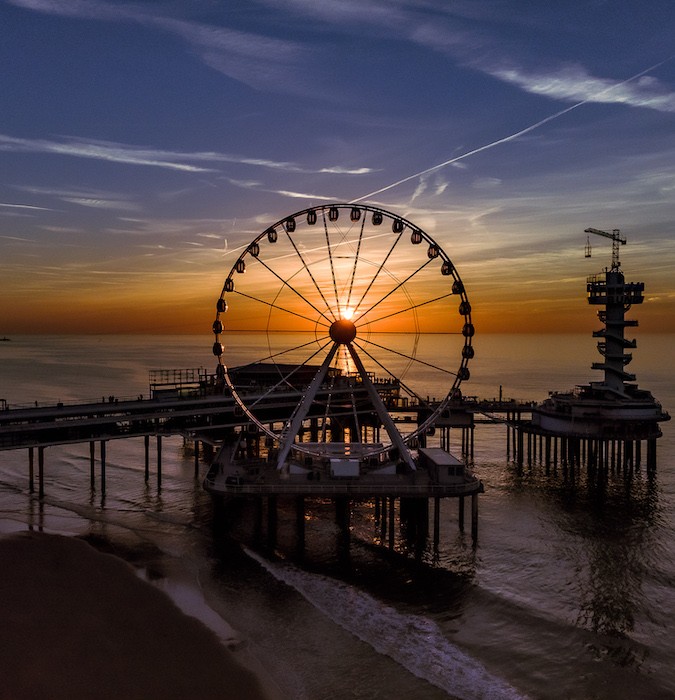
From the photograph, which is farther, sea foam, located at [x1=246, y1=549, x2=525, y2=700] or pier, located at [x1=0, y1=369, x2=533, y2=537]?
pier, located at [x1=0, y1=369, x2=533, y2=537]

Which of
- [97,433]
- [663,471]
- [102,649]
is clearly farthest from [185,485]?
[663,471]

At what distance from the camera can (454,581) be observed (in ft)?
116

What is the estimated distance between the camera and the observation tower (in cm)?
6462

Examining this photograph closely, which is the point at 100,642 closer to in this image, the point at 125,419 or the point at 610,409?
the point at 125,419

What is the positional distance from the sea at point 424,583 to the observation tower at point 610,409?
6.39m

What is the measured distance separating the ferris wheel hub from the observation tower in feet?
100

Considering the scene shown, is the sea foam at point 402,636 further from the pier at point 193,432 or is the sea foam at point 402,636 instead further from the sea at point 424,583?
the pier at point 193,432

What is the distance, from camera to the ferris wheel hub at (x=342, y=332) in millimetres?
46062

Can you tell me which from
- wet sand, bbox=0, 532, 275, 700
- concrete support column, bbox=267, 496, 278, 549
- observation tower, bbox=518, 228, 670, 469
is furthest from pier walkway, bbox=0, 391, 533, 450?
observation tower, bbox=518, 228, 670, 469

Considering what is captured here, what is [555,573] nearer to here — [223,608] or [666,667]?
[666,667]

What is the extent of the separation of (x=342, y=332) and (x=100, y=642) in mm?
25785

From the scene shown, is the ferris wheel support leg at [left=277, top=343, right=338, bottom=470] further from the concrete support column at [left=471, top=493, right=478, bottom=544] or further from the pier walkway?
the concrete support column at [left=471, top=493, right=478, bottom=544]

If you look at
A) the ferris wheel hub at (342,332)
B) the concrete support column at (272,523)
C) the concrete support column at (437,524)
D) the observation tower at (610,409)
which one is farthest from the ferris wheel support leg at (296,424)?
the observation tower at (610,409)

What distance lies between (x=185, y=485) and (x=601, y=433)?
4054cm
